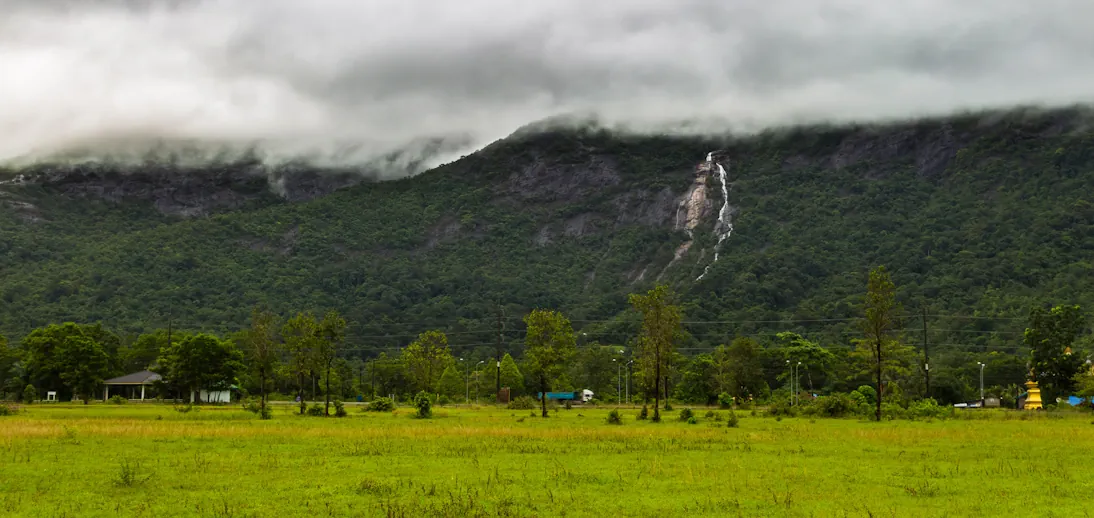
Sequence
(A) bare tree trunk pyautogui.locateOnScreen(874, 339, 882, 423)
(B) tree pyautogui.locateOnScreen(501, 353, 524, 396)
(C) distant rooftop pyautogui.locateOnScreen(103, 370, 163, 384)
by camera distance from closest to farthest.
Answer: (A) bare tree trunk pyautogui.locateOnScreen(874, 339, 882, 423) → (C) distant rooftop pyautogui.locateOnScreen(103, 370, 163, 384) → (B) tree pyautogui.locateOnScreen(501, 353, 524, 396)

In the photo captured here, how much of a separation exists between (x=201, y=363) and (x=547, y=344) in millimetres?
48048

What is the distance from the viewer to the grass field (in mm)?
23422

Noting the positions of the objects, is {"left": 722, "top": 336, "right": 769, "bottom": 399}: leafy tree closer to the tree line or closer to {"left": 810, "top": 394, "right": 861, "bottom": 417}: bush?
the tree line

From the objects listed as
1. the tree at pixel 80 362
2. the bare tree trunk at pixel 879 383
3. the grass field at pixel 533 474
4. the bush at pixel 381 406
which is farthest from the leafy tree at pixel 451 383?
the grass field at pixel 533 474

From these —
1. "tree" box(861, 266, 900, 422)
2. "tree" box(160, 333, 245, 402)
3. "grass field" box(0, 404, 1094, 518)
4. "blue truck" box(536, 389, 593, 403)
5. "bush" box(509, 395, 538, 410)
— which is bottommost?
"blue truck" box(536, 389, 593, 403)

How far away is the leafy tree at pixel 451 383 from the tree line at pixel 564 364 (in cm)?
24

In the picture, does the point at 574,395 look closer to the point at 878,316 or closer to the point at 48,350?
the point at 48,350

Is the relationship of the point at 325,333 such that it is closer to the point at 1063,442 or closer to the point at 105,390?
the point at 1063,442

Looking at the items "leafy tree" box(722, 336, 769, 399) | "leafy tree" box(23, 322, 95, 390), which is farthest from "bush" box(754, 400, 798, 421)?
"leafy tree" box(23, 322, 95, 390)

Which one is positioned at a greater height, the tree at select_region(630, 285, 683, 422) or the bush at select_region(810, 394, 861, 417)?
the tree at select_region(630, 285, 683, 422)

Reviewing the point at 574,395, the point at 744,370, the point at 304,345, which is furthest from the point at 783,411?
the point at 574,395

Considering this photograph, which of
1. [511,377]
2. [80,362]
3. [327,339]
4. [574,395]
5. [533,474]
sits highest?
[327,339]

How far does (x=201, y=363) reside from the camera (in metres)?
108

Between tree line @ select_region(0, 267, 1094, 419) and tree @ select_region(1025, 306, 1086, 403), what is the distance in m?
0.14
